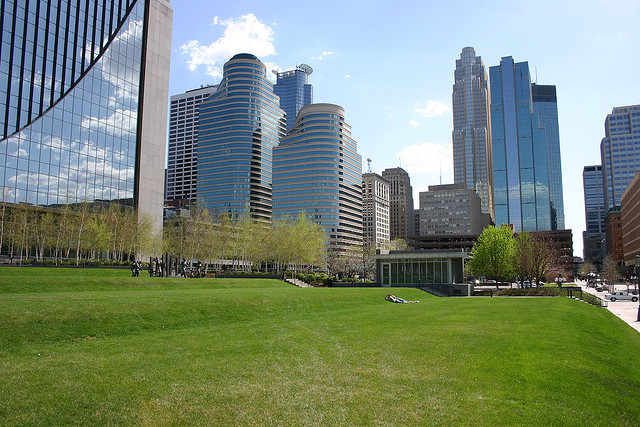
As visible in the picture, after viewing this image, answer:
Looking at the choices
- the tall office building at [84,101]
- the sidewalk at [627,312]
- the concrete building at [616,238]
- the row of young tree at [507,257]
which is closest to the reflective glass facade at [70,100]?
the tall office building at [84,101]

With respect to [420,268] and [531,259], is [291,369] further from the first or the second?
[531,259]

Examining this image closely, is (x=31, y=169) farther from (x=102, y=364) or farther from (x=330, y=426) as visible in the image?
(x=330, y=426)

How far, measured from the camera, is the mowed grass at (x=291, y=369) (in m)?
9.21

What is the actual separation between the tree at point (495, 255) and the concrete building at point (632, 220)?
66593 mm

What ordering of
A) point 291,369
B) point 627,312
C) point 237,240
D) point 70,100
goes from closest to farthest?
point 291,369 → point 627,312 → point 70,100 → point 237,240

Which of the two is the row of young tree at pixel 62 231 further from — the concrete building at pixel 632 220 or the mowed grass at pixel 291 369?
the concrete building at pixel 632 220

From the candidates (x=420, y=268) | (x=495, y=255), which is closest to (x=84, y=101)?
(x=420, y=268)

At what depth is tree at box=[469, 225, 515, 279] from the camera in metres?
68.6

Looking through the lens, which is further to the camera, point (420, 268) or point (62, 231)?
point (420, 268)

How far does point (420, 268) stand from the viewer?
64812 millimetres

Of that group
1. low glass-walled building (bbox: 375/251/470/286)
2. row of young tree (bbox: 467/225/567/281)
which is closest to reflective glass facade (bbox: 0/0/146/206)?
low glass-walled building (bbox: 375/251/470/286)

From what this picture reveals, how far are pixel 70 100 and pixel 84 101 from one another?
2386 mm

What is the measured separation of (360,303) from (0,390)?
91.0 ft

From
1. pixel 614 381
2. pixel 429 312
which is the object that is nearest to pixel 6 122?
pixel 429 312
